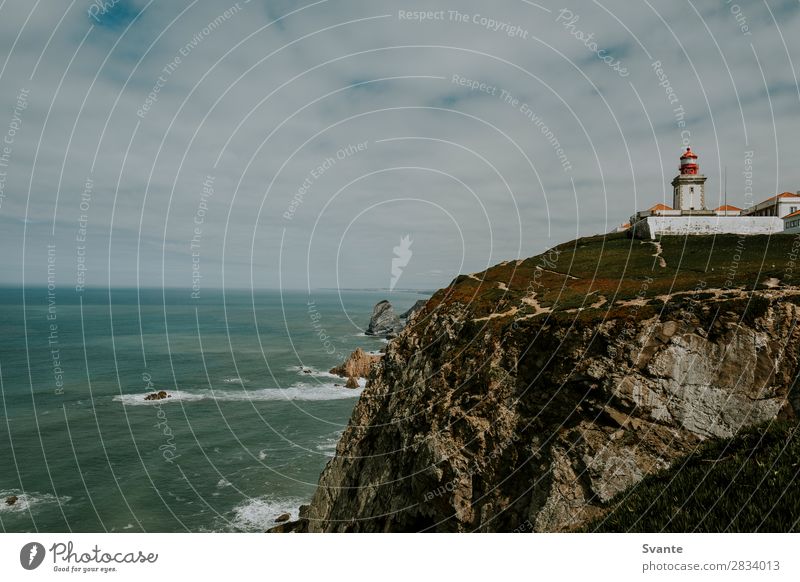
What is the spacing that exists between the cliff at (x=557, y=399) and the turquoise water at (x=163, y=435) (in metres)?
14.2

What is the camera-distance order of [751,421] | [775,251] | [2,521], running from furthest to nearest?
[775,251]
[2,521]
[751,421]

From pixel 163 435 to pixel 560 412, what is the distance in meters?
51.0

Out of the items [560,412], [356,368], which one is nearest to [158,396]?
[356,368]

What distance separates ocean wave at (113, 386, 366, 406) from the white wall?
50.3 m

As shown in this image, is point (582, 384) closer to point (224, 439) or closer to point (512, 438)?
point (512, 438)

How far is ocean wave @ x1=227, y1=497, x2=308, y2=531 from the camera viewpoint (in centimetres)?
3347

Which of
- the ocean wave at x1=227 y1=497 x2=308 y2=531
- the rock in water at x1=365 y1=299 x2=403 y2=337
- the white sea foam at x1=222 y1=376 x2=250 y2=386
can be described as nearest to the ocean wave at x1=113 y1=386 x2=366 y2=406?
the white sea foam at x1=222 y1=376 x2=250 y2=386

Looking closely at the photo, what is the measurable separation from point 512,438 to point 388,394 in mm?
11037

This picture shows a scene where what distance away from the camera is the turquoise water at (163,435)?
117 feet

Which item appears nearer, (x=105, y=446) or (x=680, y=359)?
(x=680, y=359)

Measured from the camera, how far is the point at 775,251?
35.0 meters

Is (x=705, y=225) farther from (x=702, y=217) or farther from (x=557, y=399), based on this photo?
(x=557, y=399)

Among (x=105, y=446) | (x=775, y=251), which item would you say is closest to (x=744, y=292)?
(x=775, y=251)
